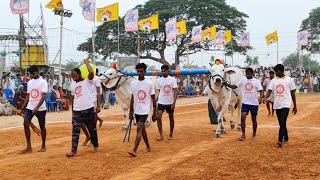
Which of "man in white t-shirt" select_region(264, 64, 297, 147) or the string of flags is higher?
the string of flags

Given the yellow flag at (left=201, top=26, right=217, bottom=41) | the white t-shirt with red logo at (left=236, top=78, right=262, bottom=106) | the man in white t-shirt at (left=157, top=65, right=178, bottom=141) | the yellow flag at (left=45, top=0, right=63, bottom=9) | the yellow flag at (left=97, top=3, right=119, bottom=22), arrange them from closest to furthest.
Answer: the white t-shirt with red logo at (left=236, top=78, right=262, bottom=106) → the man in white t-shirt at (left=157, top=65, right=178, bottom=141) → the yellow flag at (left=45, top=0, right=63, bottom=9) → the yellow flag at (left=97, top=3, right=119, bottom=22) → the yellow flag at (left=201, top=26, right=217, bottom=41)

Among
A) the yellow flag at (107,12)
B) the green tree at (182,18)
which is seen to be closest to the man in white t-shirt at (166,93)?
the yellow flag at (107,12)

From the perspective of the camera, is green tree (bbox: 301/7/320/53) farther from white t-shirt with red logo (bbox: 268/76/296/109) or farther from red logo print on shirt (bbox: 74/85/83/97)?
red logo print on shirt (bbox: 74/85/83/97)

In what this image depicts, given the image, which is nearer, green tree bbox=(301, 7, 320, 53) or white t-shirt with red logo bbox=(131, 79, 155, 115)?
white t-shirt with red logo bbox=(131, 79, 155, 115)

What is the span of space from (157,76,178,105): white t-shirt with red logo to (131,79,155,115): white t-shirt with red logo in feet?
7.01

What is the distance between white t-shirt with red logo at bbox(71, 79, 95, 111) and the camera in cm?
920

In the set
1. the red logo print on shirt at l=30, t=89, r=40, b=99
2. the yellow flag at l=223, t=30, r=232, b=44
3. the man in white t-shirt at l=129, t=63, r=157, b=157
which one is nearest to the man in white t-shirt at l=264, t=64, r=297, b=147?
the man in white t-shirt at l=129, t=63, r=157, b=157

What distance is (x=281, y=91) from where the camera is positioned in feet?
33.2

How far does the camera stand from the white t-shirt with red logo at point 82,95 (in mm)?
9203

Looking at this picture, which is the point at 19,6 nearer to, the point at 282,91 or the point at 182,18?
the point at 282,91

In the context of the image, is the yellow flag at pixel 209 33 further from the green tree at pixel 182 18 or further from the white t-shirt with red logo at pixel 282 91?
the white t-shirt with red logo at pixel 282 91

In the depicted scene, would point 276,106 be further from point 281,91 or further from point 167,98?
point 167,98

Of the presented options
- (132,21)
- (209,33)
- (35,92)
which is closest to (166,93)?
(35,92)

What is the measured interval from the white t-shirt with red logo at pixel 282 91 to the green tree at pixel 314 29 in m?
46.7
